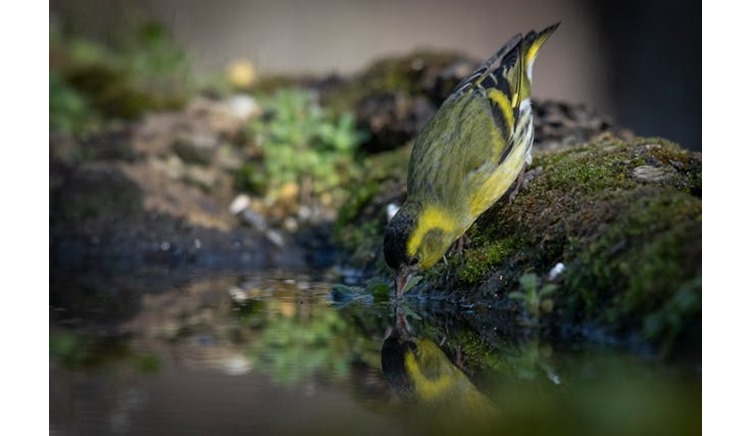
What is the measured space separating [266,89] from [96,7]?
275 centimetres

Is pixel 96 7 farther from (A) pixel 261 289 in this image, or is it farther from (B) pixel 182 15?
(A) pixel 261 289

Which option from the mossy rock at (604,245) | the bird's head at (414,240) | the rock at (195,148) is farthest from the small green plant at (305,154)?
the bird's head at (414,240)

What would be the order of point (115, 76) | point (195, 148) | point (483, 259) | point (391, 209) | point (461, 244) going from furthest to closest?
point (115, 76) → point (195, 148) → point (391, 209) → point (461, 244) → point (483, 259)

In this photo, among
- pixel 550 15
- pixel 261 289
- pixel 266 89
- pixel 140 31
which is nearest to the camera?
pixel 261 289

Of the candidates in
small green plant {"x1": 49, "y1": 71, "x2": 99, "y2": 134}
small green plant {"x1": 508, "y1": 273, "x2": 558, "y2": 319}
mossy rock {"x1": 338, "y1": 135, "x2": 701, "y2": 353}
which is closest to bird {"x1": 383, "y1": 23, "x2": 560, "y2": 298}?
mossy rock {"x1": 338, "y1": 135, "x2": 701, "y2": 353}

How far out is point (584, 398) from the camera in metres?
3.75

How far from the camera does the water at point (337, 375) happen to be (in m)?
3.51

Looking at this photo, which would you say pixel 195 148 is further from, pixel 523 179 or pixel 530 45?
pixel 523 179

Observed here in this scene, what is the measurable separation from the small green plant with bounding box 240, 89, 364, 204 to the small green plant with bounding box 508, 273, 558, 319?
4.03m

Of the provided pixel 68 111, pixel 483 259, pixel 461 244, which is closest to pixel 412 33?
pixel 68 111

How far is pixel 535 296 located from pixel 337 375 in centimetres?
116

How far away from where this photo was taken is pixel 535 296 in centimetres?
491

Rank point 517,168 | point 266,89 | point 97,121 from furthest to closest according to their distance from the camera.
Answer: point 266,89, point 97,121, point 517,168
